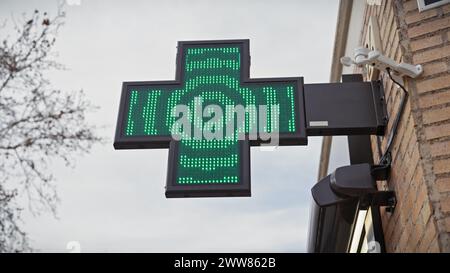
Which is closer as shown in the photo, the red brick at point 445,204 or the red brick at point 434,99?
the red brick at point 445,204

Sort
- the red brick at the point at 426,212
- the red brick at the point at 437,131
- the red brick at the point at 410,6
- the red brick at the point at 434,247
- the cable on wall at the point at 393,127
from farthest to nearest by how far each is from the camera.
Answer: the red brick at the point at 410,6
the cable on wall at the point at 393,127
the red brick at the point at 437,131
the red brick at the point at 426,212
the red brick at the point at 434,247

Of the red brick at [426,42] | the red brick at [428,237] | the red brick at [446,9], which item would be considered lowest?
the red brick at [428,237]

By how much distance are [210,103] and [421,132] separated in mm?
1146

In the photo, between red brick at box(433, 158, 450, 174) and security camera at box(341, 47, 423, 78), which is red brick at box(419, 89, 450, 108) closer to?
security camera at box(341, 47, 423, 78)

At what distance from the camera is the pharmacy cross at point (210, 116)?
9.10ft

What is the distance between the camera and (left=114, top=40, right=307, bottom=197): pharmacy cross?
2.77 meters

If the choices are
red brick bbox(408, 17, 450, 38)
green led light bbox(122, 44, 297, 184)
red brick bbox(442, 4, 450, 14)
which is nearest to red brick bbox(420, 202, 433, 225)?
green led light bbox(122, 44, 297, 184)

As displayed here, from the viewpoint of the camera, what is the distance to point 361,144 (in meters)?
3.62

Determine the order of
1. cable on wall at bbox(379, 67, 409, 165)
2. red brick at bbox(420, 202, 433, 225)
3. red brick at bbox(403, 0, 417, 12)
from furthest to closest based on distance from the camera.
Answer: red brick at bbox(403, 0, 417, 12), cable on wall at bbox(379, 67, 409, 165), red brick at bbox(420, 202, 433, 225)

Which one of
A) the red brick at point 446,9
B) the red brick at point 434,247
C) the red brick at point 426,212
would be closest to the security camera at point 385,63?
the red brick at point 446,9

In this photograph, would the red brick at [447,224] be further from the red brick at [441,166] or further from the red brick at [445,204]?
the red brick at [441,166]

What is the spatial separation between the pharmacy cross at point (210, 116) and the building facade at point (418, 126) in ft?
1.83

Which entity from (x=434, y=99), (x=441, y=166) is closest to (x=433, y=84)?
(x=434, y=99)

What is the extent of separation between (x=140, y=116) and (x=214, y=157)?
52 cm
